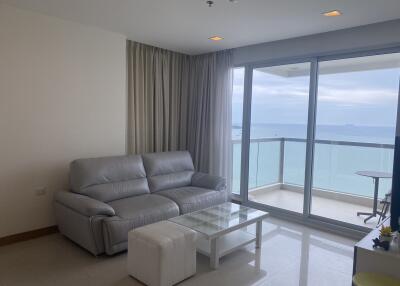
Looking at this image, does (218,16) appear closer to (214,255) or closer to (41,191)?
(214,255)

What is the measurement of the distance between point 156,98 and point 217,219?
8.08 ft

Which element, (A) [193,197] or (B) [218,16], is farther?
(A) [193,197]

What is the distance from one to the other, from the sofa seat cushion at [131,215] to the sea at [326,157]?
6.25 ft

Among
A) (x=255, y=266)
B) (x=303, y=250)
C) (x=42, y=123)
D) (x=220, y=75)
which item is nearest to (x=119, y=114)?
(x=42, y=123)

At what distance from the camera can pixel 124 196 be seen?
3.61 metres

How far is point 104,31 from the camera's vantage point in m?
3.93

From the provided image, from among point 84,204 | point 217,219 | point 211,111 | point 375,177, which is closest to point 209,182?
point 217,219

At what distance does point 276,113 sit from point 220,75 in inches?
43.9

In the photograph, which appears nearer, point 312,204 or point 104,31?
point 104,31

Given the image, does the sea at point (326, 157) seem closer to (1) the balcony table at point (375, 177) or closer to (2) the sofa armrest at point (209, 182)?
(1) the balcony table at point (375, 177)

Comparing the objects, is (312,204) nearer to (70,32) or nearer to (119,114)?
(119,114)

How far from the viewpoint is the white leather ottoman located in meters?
2.40

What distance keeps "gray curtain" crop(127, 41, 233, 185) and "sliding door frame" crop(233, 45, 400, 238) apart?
0.28 metres

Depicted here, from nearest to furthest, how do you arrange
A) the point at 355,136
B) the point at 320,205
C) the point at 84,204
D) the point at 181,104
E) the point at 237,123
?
the point at 84,204
the point at 355,136
the point at 320,205
the point at 237,123
the point at 181,104
